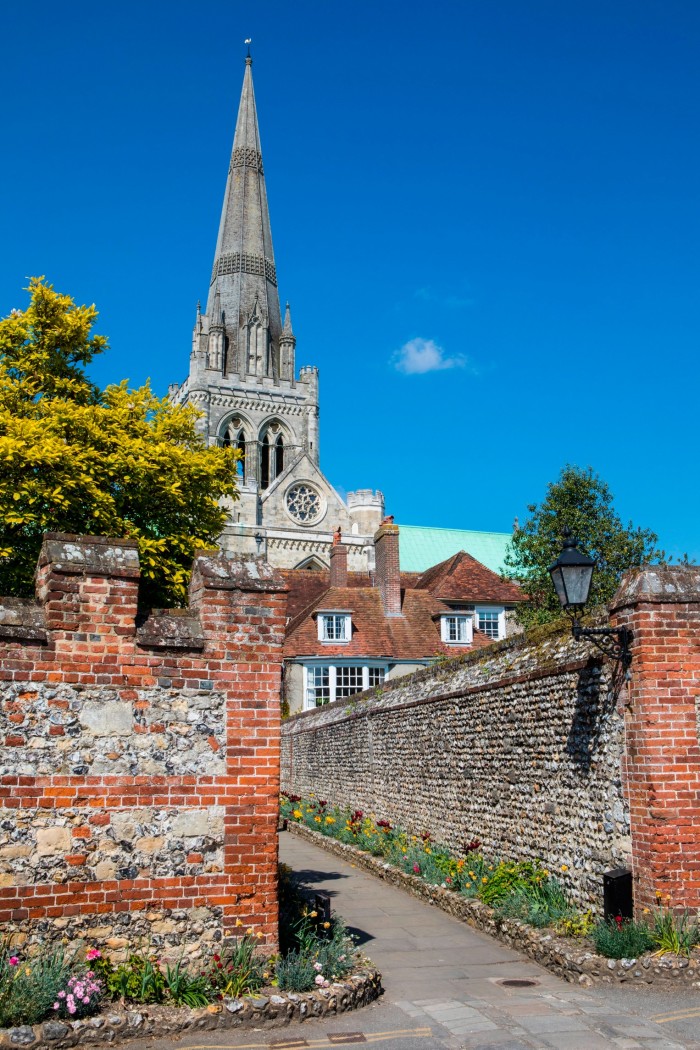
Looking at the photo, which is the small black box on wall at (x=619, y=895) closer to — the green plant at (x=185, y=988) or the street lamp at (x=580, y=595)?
the street lamp at (x=580, y=595)

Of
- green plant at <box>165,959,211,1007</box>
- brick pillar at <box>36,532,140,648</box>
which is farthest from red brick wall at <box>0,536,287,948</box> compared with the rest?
green plant at <box>165,959,211,1007</box>

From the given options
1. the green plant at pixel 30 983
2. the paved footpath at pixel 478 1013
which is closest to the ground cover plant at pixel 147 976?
the green plant at pixel 30 983

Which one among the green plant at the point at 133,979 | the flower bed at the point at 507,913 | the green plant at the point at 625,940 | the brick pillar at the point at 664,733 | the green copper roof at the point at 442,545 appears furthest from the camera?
the green copper roof at the point at 442,545

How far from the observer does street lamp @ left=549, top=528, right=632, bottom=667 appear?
864cm

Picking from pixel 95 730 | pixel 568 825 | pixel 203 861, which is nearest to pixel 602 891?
pixel 568 825

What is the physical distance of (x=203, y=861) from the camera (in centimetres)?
734

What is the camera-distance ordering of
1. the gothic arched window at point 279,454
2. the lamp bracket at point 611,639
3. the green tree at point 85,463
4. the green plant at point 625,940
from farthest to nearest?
the gothic arched window at point 279,454
the green tree at point 85,463
the lamp bracket at point 611,639
the green plant at point 625,940

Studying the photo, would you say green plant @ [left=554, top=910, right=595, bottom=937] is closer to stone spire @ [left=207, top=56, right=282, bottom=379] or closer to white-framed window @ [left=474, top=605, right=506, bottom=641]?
white-framed window @ [left=474, top=605, right=506, bottom=641]

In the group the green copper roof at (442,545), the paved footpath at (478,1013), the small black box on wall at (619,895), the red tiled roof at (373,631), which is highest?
the green copper roof at (442,545)

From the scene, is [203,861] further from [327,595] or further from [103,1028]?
[327,595]

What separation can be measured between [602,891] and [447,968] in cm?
169

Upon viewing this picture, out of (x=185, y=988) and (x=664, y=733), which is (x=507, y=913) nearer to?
(x=664, y=733)

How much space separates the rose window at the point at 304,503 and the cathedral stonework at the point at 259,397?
0.08 m

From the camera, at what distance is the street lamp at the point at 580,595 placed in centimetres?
864
